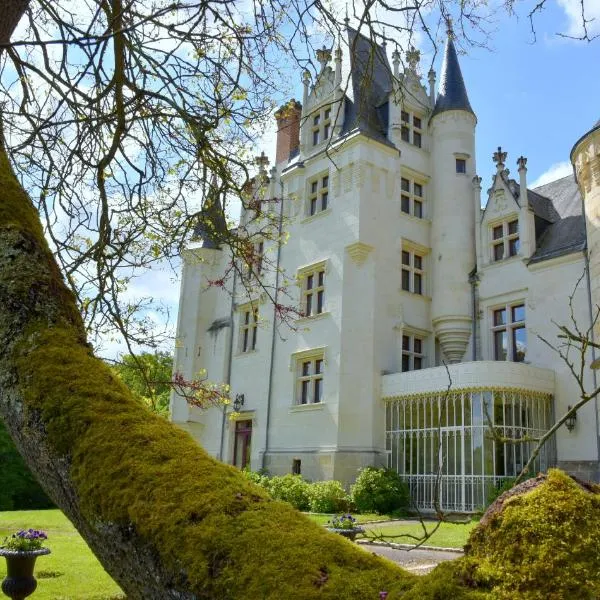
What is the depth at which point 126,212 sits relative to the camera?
22.5 feet

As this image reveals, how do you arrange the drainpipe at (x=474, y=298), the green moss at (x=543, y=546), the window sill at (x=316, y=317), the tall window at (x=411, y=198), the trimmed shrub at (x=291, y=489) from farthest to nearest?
the tall window at (x=411, y=198) → the window sill at (x=316, y=317) → the drainpipe at (x=474, y=298) → the trimmed shrub at (x=291, y=489) → the green moss at (x=543, y=546)

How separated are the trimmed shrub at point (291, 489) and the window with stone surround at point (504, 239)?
8.86m

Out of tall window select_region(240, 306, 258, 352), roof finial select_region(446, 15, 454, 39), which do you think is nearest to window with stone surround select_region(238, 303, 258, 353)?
tall window select_region(240, 306, 258, 352)

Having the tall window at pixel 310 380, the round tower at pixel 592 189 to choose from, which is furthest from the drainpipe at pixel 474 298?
the tall window at pixel 310 380

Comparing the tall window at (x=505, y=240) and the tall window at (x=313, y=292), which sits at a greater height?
the tall window at (x=505, y=240)

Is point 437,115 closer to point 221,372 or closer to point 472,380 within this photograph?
point 472,380

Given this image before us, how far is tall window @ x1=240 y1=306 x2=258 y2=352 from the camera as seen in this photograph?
2402 cm

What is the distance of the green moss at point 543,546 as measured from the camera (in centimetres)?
147

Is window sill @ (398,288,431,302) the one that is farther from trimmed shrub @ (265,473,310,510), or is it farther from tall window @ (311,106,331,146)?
tall window @ (311,106,331,146)

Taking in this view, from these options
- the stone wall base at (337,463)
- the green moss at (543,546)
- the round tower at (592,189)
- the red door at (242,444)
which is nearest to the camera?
the green moss at (543,546)

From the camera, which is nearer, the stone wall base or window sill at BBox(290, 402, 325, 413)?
the stone wall base

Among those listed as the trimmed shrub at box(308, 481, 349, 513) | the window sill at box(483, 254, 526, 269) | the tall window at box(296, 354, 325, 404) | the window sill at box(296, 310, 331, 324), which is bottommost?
the trimmed shrub at box(308, 481, 349, 513)

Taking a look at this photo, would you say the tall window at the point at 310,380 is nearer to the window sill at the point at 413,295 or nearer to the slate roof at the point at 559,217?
the window sill at the point at 413,295

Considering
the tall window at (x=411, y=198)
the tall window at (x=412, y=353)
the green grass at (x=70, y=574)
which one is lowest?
the green grass at (x=70, y=574)
